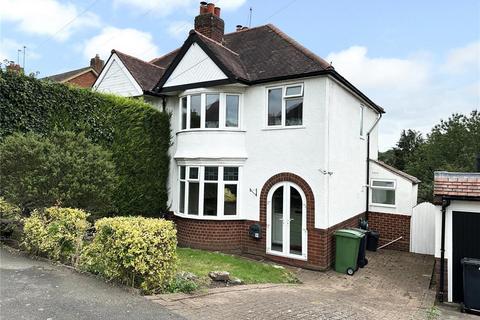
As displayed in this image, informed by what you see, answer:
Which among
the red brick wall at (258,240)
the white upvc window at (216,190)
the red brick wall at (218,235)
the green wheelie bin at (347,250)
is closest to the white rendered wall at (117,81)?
the white upvc window at (216,190)

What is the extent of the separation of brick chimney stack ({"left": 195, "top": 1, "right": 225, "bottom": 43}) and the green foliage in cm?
2211

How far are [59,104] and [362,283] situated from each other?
10824mm

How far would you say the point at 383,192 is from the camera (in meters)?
14.8

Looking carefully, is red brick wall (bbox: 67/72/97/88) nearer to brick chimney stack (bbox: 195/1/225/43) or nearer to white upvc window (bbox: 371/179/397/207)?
brick chimney stack (bbox: 195/1/225/43)

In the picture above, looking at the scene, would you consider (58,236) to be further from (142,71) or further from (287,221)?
(142,71)

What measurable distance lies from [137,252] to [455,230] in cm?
742

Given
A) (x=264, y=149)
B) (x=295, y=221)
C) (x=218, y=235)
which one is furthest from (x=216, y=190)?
(x=295, y=221)

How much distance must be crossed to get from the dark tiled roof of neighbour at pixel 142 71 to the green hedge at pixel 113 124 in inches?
75.5

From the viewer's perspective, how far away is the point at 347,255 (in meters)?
10.6

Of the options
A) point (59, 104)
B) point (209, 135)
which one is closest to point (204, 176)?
point (209, 135)

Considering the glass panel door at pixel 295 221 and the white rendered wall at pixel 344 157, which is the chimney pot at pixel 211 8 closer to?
the white rendered wall at pixel 344 157

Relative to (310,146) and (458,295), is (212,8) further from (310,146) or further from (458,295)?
(458,295)

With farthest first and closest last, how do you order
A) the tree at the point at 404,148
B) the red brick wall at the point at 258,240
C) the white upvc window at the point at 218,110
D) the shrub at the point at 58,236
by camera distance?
the tree at the point at 404,148, the white upvc window at the point at 218,110, the red brick wall at the point at 258,240, the shrub at the point at 58,236

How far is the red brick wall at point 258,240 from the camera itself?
1063 centimetres
